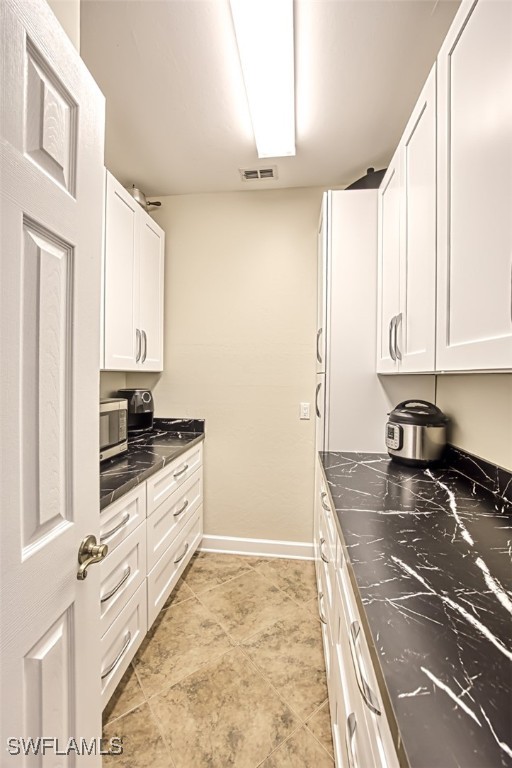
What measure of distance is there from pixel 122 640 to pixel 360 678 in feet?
3.81

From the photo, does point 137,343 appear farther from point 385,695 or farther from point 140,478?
point 385,695

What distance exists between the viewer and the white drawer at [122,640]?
129 cm

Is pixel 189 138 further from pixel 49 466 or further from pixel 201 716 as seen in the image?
pixel 201 716

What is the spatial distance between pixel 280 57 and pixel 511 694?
77.9 inches

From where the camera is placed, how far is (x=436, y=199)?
108cm

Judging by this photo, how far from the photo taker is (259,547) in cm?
261

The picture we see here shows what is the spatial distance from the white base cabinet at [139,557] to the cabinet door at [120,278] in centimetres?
71

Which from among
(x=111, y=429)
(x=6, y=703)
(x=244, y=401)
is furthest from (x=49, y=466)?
(x=244, y=401)

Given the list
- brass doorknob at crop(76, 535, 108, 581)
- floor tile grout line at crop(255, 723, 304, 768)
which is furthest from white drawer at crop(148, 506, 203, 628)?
Answer: brass doorknob at crop(76, 535, 108, 581)

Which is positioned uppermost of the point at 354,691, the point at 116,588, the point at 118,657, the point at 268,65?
the point at 268,65

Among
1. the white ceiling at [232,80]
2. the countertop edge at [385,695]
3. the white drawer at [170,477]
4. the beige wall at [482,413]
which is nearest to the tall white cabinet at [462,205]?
the beige wall at [482,413]

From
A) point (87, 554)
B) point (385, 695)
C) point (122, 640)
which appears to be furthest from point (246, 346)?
point (385, 695)

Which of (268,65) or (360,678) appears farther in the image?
(268,65)

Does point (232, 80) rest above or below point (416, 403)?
above
